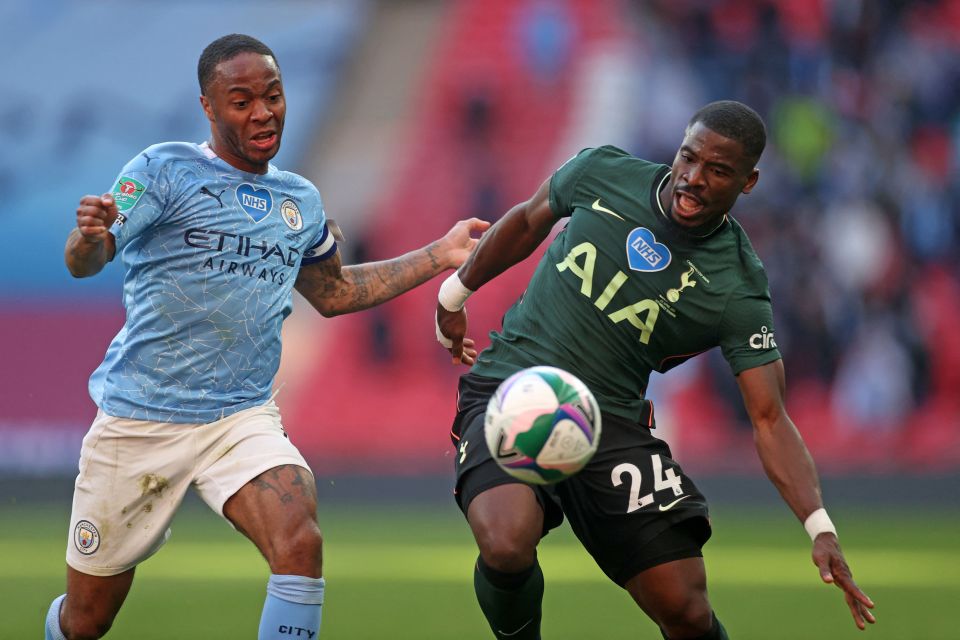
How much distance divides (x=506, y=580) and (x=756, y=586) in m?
4.81

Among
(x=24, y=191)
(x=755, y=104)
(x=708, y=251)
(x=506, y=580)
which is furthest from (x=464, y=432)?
(x=24, y=191)

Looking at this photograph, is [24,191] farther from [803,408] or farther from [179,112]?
[803,408]

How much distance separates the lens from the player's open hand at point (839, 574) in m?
4.98

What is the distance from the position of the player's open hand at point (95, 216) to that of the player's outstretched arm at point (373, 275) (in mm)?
1188

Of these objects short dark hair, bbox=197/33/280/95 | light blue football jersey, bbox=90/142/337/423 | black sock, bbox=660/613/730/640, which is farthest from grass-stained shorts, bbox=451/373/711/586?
short dark hair, bbox=197/33/280/95

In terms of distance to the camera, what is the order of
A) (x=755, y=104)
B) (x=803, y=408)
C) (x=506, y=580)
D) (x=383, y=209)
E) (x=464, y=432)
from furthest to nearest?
(x=383, y=209), (x=755, y=104), (x=803, y=408), (x=464, y=432), (x=506, y=580)

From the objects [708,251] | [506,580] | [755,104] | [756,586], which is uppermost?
[755,104]

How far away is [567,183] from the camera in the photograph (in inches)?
240

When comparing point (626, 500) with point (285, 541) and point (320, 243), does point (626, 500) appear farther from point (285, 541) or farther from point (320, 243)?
point (320, 243)

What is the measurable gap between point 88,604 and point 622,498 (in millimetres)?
2181

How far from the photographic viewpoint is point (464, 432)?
6.03 m

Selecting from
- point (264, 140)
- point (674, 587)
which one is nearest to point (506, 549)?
point (674, 587)

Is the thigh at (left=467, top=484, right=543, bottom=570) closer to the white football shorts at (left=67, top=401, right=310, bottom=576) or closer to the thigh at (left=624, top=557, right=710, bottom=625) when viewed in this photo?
the thigh at (left=624, top=557, right=710, bottom=625)

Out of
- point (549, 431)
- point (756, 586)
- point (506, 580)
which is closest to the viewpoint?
point (549, 431)
